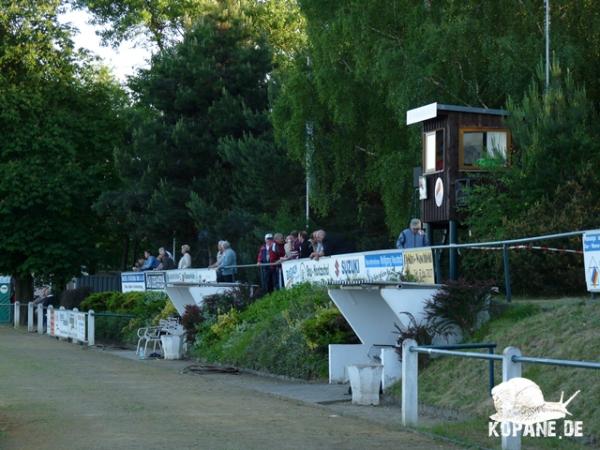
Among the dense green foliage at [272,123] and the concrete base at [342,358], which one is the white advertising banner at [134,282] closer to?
the dense green foliage at [272,123]

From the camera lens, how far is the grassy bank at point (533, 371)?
13.5 metres

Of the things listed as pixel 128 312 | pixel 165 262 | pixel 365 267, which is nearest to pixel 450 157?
pixel 365 267

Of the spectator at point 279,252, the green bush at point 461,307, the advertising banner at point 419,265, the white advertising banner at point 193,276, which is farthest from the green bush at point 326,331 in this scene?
the white advertising banner at point 193,276

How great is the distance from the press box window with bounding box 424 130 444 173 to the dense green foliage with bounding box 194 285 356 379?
358cm

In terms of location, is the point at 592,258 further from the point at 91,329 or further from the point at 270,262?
the point at 91,329

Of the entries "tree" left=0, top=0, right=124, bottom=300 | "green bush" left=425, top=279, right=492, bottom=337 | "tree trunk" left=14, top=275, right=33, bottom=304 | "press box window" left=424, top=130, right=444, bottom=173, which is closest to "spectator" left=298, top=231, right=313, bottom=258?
"press box window" left=424, top=130, right=444, bottom=173

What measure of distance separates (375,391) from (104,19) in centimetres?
4708

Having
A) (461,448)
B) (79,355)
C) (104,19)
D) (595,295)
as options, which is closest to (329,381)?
(595,295)

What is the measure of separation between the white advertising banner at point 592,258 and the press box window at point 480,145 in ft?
26.5

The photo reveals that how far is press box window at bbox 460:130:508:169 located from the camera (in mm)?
25516

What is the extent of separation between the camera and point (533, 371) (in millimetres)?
15055

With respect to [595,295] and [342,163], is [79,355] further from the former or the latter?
[595,295]

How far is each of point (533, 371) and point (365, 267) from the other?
764 cm

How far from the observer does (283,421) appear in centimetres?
1581
